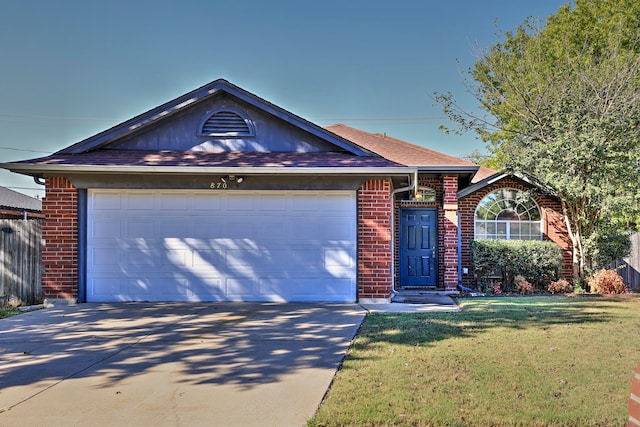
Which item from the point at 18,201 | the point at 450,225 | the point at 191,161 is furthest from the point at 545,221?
the point at 18,201

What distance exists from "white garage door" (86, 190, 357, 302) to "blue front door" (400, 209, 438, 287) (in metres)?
3.86

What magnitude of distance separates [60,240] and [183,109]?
361 centimetres

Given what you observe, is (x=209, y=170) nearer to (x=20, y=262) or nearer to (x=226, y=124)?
(x=226, y=124)

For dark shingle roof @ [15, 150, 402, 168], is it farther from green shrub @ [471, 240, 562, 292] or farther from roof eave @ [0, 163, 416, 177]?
green shrub @ [471, 240, 562, 292]

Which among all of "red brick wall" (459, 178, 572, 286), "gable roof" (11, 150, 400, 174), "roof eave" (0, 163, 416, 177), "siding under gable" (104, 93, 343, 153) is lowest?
"red brick wall" (459, 178, 572, 286)

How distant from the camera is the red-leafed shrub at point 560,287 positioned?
41.2ft

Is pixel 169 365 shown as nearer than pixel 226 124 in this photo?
Yes

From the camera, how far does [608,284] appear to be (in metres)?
12.1

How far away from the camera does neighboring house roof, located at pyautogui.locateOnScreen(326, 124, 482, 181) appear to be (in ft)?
40.6

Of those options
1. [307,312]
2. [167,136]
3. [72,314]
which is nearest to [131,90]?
[167,136]

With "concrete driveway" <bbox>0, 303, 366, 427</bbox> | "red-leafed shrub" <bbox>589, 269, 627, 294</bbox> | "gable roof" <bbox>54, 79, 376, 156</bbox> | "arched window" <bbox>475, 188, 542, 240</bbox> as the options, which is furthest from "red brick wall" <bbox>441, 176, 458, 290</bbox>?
"concrete driveway" <bbox>0, 303, 366, 427</bbox>

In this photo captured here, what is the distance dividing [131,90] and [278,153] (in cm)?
1252

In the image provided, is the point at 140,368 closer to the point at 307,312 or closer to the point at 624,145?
the point at 307,312

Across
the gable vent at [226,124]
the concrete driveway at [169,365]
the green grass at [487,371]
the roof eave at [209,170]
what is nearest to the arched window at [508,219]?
the roof eave at [209,170]
